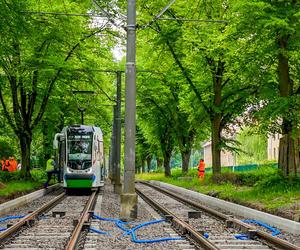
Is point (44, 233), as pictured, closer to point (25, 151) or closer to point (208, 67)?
point (208, 67)

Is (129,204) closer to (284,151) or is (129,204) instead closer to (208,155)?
(284,151)

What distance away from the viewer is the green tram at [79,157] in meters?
27.6

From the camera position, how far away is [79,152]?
27984mm

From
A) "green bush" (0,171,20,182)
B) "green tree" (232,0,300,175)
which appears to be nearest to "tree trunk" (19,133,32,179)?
"green bush" (0,171,20,182)

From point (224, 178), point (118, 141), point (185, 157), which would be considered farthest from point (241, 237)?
point (185, 157)

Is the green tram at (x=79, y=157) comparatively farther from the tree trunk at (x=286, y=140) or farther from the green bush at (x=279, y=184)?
the tree trunk at (x=286, y=140)

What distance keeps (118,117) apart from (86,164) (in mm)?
2848

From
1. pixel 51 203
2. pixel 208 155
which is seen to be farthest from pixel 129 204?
pixel 208 155

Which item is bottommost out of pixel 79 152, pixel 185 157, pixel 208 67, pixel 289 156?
pixel 289 156

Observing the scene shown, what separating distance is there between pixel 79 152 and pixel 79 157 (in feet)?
0.90

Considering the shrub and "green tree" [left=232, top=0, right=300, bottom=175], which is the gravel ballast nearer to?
"green tree" [left=232, top=0, right=300, bottom=175]

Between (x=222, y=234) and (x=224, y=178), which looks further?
(x=224, y=178)

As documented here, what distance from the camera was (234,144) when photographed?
35.0m

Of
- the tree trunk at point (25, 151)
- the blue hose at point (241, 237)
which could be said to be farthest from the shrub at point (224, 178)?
the blue hose at point (241, 237)
